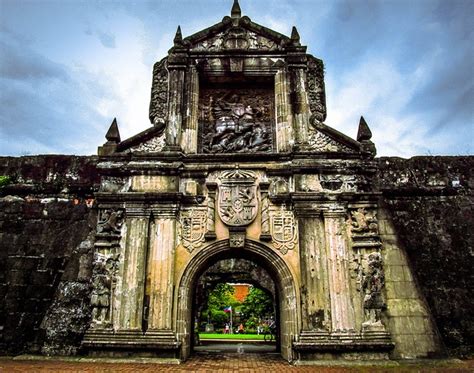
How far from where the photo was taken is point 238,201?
9.01 m

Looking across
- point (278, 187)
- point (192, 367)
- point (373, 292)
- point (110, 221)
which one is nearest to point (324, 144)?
point (278, 187)

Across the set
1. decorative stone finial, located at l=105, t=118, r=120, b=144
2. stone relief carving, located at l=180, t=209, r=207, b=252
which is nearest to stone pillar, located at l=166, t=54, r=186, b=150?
decorative stone finial, located at l=105, t=118, r=120, b=144

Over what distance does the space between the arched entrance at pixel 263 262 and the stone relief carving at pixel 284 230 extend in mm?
250

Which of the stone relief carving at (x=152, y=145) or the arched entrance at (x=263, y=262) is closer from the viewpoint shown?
the arched entrance at (x=263, y=262)

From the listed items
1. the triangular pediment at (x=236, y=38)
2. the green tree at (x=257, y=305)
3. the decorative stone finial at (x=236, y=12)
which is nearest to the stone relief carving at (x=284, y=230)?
the triangular pediment at (x=236, y=38)

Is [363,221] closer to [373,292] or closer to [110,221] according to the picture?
[373,292]

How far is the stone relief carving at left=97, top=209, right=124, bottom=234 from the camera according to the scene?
28.9 ft

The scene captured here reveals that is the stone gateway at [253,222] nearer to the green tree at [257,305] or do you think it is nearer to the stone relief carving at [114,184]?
the stone relief carving at [114,184]

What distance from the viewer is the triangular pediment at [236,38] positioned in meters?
10.4

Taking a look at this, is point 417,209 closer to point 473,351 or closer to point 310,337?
point 473,351

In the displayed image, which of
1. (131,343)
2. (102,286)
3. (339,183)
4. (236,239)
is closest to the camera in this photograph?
(131,343)

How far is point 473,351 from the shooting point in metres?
8.48

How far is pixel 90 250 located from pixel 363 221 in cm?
637

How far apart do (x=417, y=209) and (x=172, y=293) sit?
676cm
